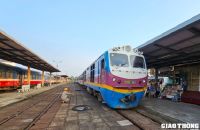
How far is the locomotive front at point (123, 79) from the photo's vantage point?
6504 millimetres

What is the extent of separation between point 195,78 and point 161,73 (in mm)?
5078

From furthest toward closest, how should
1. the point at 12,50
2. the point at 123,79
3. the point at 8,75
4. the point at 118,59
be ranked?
the point at 8,75 < the point at 12,50 < the point at 118,59 < the point at 123,79

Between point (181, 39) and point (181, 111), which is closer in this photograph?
point (181, 111)

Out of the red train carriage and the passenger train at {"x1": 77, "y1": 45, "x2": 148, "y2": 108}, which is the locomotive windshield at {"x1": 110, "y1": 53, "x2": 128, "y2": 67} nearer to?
the passenger train at {"x1": 77, "y1": 45, "x2": 148, "y2": 108}

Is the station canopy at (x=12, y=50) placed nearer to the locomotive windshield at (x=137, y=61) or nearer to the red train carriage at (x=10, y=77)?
the red train carriage at (x=10, y=77)

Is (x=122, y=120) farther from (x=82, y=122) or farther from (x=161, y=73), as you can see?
(x=161, y=73)

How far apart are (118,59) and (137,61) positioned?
1.23 m

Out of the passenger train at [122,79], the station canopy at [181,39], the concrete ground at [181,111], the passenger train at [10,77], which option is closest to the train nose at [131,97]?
the passenger train at [122,79]

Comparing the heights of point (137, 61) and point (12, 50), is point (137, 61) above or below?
below

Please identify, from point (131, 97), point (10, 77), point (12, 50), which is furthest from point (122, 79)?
point (10, 77)

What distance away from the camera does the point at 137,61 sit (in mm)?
7570

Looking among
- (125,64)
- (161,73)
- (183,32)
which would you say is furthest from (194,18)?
(161,73)

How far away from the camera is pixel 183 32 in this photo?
21.9 feet

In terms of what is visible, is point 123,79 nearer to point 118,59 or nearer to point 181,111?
point 118,59
